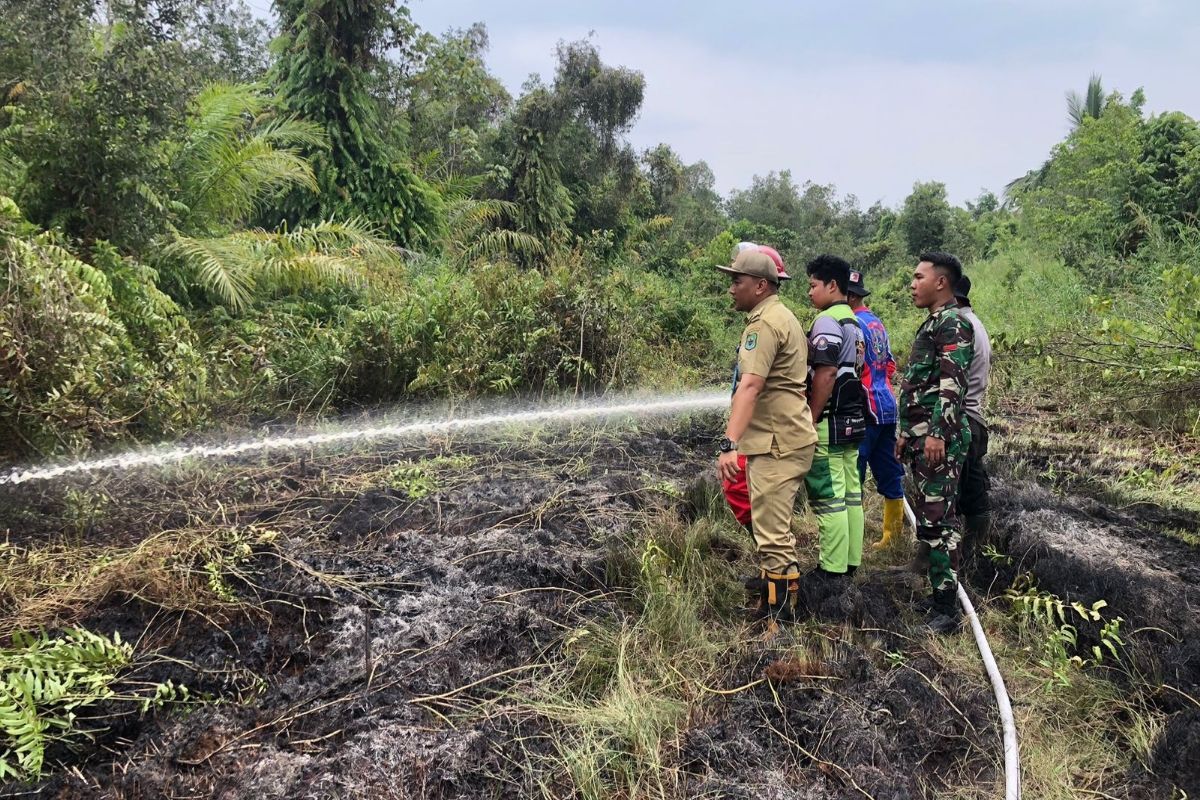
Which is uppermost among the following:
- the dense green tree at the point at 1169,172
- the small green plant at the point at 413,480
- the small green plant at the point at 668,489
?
the dense green tree at the point at 1169,172

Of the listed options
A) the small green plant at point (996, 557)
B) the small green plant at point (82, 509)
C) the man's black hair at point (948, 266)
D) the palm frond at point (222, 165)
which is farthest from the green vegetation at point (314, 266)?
the man's black hair at point (948, 266)

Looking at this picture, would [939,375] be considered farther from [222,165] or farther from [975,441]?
[222,165]

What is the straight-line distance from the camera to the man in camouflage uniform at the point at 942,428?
10.1 feet

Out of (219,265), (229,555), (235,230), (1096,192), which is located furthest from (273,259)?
(1096,192)

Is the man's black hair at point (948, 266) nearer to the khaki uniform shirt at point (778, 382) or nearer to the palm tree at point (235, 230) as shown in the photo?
the khaki uniform shirt at point (778, 382)

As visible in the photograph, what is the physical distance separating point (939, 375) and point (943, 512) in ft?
2.03

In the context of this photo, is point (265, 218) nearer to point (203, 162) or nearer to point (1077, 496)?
point (203, 162)

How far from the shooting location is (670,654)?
109 inches

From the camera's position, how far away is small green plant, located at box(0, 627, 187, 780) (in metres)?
1.97

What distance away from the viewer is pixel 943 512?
3102 mm

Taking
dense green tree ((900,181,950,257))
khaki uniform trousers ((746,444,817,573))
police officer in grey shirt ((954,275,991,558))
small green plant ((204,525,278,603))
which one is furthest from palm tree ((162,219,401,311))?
dense green tree ((900,181,950,257))

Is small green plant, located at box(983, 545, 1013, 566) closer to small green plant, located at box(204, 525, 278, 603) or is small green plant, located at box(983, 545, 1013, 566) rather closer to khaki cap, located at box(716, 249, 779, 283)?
khaki cap, located at box(716, 249, 779, 283)

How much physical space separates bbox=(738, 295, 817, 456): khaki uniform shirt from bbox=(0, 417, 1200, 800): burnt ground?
0.81 m

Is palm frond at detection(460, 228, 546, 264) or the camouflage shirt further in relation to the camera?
palm frond at detection(460, 228, 546, 264)
